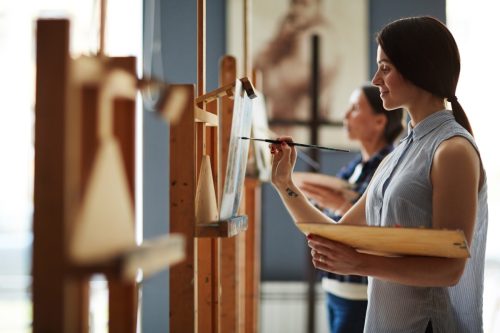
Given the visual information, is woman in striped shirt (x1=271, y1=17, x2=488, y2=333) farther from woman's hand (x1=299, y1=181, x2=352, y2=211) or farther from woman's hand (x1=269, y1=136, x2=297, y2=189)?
woman's hand (x1=299, y1=181, x2=352, y2=211)

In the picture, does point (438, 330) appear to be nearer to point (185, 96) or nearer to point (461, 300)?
point (461, 300)

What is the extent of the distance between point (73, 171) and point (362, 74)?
11.2ft

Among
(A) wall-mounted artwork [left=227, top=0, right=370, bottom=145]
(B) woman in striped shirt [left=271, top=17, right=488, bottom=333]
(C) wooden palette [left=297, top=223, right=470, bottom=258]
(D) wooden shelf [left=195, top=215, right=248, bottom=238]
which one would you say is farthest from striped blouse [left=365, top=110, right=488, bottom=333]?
(A) wall-mounted artwork [left=227, top=0, right=370, bottom=145]

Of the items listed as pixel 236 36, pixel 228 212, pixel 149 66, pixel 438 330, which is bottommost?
pixel 438 330

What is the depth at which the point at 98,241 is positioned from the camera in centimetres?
86

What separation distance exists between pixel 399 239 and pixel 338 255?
6.9 inches

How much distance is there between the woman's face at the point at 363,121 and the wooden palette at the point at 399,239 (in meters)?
1.28

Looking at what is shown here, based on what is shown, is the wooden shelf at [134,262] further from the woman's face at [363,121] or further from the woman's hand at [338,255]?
the woman's face at [363,121]

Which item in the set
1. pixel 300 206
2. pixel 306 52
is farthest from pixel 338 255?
pixel 306 52

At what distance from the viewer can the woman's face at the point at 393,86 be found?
139cm

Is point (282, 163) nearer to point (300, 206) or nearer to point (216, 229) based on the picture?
point (300, 206)

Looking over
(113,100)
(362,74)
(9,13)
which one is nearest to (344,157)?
(362,74)

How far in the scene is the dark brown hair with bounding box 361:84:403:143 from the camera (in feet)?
8.18

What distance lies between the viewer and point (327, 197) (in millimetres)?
2471
